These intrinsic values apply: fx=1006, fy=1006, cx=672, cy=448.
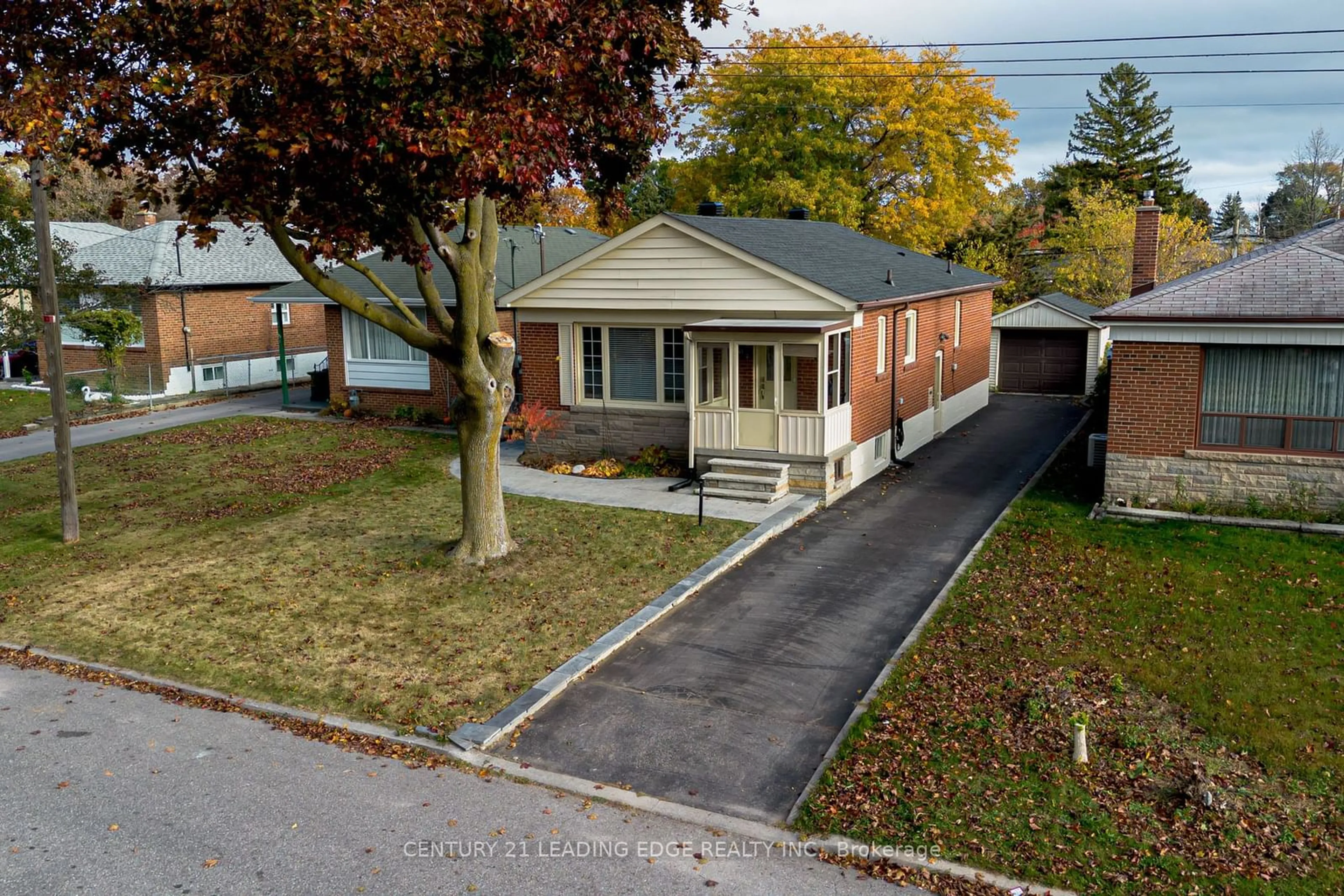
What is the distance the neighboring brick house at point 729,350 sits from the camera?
17.7 m

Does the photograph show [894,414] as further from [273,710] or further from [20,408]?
[20,408]

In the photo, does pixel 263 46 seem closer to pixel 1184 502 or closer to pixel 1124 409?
pixel 1124 409

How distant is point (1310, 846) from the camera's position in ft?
23.0

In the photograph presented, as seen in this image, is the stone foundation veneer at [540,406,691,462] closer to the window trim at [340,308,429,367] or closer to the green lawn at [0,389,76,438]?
the window trim at [340,308,429,367]

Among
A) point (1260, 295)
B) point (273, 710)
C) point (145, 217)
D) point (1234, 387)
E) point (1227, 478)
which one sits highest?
point (145, 217)

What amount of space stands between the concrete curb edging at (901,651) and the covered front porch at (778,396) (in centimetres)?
314

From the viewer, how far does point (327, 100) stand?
33.3ft

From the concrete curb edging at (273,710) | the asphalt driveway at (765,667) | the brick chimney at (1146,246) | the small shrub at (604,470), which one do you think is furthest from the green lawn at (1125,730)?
the brick chimney at (1146,246)

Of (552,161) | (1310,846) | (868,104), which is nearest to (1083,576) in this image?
(1310,846)

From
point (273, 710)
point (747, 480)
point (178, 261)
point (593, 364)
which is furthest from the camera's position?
point (178, 261)

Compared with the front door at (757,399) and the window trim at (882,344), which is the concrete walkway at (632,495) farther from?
the window trim at (882,344)

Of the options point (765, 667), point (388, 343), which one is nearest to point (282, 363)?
point (388, 343)

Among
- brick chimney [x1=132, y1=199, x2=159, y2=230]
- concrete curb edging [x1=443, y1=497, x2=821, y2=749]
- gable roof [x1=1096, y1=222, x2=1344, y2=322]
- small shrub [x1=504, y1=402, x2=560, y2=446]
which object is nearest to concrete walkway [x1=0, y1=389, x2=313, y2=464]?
brick chimney [x1=132, y1=199, x2=159, y2=230]

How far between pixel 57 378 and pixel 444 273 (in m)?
13.9
